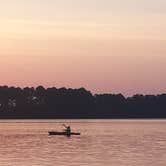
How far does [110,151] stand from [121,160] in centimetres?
1270

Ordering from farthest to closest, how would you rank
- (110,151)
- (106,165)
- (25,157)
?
(110,151) < (25,157) < (106,165)

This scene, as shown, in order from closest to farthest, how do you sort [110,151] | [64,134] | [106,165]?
1. [106,165]
2. [110,151]
3. [64,134]

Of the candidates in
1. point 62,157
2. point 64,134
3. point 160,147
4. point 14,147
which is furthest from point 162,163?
point 64,134

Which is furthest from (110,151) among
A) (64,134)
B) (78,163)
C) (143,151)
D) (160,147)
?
(64,134)

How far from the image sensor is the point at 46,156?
79312 mm

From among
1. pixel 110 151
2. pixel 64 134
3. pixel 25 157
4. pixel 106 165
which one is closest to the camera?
pixel 106 165

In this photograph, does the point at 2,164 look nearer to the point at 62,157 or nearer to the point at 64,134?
the point at 62,157

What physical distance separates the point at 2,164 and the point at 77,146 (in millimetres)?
29123

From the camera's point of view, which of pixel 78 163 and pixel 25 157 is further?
pixel 25 157

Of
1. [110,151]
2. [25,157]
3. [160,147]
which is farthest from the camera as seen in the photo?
[160,147]

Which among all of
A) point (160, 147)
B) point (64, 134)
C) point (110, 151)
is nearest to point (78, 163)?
point (110, 151)

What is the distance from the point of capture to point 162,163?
68.2 metres

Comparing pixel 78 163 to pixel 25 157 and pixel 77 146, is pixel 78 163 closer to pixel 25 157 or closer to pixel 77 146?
pixel 25 157

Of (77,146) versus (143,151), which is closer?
(143,151)
